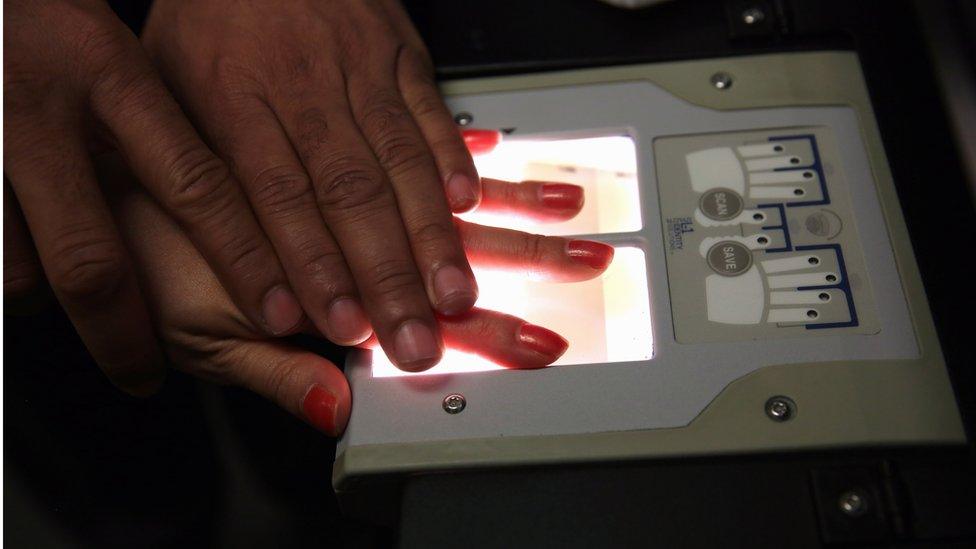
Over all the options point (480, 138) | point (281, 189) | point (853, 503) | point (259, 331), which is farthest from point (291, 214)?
point (853, 503)

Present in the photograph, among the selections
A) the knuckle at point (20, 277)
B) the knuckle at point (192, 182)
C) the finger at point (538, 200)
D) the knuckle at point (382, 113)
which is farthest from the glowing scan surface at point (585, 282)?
the knuckle at point (20, 277)

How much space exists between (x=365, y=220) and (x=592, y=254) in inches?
9.7

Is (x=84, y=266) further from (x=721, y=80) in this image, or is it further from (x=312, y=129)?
(x=721, y=80)

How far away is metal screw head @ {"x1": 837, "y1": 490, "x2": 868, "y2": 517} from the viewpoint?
0.78 meters

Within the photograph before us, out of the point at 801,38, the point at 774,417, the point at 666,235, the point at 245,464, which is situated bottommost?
the point at 245,464

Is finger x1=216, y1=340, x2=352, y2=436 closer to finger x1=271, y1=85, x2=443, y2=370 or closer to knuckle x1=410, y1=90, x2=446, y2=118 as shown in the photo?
finger x1=271, y1=85, x2=443, y2=370

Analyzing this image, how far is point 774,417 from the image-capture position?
817mm

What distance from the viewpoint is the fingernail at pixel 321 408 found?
86 centimetres

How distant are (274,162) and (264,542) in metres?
0.58

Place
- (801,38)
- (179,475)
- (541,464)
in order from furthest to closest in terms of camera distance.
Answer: (179,475) < (801,38) < (541,464)

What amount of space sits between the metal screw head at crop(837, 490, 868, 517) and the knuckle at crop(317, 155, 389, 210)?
55 cm

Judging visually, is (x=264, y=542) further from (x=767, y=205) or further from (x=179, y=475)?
(x=767, y=205)

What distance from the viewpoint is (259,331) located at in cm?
94

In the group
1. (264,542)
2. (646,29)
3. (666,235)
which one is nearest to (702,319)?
(666,235)
